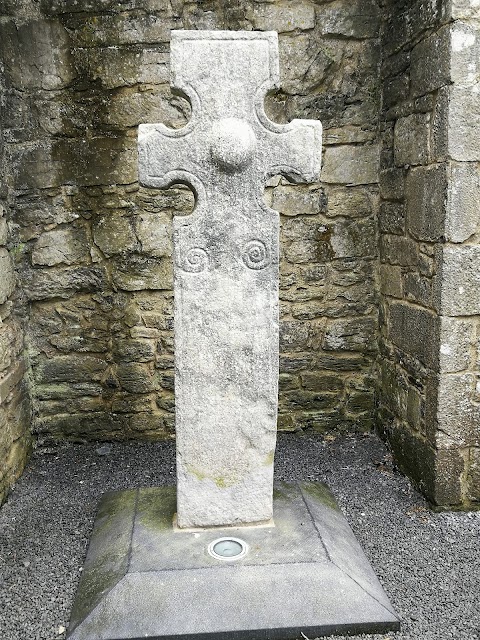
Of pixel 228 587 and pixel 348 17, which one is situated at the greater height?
pixel 348 17

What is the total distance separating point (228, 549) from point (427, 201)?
6.58 feet

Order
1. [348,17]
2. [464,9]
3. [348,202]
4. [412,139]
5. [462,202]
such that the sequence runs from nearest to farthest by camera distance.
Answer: [464,9], [462,202], [412,139], [348,17], [348,202]

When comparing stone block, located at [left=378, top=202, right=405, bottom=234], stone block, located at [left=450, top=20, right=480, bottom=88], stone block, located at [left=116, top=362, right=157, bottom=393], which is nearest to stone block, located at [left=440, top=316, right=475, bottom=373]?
stone block, located at [left=378, top=202, right=405, bottom=234]

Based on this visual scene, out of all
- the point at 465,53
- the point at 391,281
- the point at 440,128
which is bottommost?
the point at 391,281

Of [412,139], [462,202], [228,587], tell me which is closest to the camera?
[228,587]

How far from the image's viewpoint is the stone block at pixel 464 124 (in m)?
2.69

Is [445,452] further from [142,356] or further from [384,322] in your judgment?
[142,356]

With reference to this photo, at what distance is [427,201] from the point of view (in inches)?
117

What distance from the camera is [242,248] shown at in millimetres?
2316

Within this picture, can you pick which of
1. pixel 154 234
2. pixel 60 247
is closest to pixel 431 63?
pixel 154 234

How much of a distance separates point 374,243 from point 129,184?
65.9 inches

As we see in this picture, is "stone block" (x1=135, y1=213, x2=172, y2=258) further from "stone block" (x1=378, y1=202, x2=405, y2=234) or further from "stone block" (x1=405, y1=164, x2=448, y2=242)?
"stone block" (x1=405, y1=164, x2=448, y2=242)

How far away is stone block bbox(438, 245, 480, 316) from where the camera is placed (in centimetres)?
279

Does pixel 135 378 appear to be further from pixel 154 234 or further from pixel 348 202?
pixel 348 202
